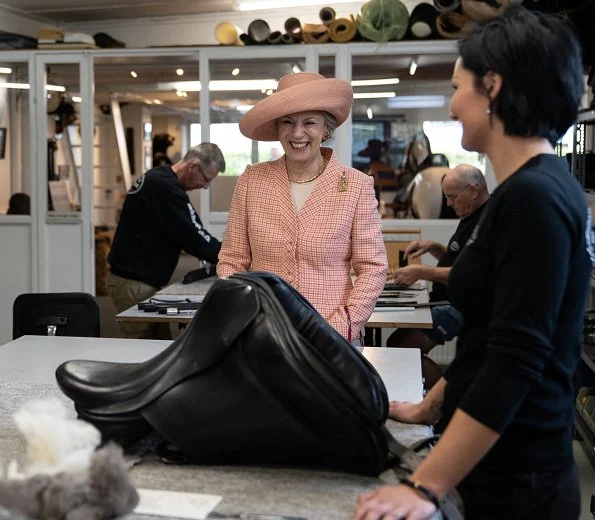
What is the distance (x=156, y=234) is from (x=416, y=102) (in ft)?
9.29

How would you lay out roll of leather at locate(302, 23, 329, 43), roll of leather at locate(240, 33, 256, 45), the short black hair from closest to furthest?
1. the short black hair
2. roll of leather at locate(302, 23, 329, 43)
3. roll of leather at locate(240, 33, 256, 45)

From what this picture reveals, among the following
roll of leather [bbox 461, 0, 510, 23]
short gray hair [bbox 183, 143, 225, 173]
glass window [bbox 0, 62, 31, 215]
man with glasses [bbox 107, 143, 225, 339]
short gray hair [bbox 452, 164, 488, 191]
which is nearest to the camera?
short gray hair [bbox 452, 164, 488, 191]

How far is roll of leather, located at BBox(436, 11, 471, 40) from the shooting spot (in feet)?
18.5

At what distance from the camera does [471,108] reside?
1182 mm

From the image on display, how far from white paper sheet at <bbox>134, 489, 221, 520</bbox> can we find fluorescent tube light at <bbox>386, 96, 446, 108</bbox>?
541 cm

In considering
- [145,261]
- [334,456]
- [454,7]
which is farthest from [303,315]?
[454,7]

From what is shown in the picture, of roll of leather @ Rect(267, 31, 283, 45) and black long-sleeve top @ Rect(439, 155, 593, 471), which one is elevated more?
roll of leather @ Rect(267, 31, 283, 45)

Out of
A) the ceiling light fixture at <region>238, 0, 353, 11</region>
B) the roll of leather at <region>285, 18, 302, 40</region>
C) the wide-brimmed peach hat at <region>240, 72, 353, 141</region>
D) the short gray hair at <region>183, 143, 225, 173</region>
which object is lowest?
the short gray hair at <region>183, 143, 225, 173</region>

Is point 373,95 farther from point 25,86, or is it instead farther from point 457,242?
point 25,86

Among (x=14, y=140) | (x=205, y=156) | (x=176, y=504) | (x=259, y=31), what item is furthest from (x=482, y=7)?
(x=176, y=504)

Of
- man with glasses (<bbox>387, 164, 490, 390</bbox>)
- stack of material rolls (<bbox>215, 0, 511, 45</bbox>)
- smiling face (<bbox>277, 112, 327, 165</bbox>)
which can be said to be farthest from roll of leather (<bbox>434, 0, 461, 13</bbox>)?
smiling face (<bbox>277, 112, 327, 165</bbox>)

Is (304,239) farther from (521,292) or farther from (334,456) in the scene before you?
(521,292)

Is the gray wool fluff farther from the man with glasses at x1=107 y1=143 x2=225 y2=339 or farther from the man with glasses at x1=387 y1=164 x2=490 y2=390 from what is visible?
the man with glasses at x1=107 y1=143 x2=225 y2=339

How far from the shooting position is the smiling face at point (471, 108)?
1173 mm
